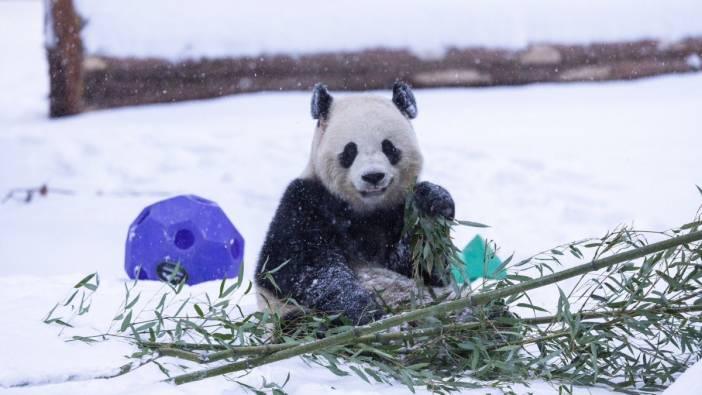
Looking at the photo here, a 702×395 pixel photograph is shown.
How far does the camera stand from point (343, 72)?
243 inches

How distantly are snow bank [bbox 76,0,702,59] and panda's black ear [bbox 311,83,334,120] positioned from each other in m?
3.66

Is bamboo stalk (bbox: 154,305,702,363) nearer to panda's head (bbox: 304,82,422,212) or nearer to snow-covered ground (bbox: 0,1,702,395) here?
panda's head (bbox: 304,82,422,212)

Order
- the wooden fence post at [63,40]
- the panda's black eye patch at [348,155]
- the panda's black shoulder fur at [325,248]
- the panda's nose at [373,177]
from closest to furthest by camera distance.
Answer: the panda's black shoulder fur at [325,248] < the panda's nose at [373,177] < the panda's black eye patch at [348,155] < the wooden fence post at [63,40]

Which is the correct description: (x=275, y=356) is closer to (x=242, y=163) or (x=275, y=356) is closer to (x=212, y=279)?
(x=212, y=279)

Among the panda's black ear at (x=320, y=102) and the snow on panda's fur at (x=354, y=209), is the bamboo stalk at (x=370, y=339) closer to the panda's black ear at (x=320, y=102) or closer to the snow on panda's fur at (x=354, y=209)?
the snow on panda's fur at (x=354, y=209)

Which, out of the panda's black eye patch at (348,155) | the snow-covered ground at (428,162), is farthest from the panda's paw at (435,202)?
the snow-covered ground at (428,162)

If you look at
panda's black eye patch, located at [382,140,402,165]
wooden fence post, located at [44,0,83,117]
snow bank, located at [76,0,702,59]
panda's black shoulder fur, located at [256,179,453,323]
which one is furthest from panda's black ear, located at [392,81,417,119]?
wooden fence post, located at [44,0,83,117]

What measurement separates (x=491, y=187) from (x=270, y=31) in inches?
85.5

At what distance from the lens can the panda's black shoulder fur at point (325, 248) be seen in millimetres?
2242

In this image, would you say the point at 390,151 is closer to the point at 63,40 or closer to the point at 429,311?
the point at 429,311

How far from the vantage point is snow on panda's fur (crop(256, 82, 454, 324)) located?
2.34m

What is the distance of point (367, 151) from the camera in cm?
243

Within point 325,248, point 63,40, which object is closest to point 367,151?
point 325,248

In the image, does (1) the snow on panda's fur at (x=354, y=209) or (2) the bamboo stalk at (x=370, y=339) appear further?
(1) the snow on panda's fur at (x=354, y=209)
